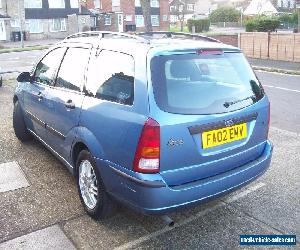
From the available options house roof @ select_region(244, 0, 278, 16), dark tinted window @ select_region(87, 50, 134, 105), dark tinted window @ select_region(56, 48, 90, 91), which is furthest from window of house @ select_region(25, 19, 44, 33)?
house roof @ select_region(244, 0, 278, 16)

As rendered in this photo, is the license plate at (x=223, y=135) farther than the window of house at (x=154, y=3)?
No

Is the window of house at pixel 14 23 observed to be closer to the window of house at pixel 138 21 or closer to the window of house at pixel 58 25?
the window of house at pixel 58 25

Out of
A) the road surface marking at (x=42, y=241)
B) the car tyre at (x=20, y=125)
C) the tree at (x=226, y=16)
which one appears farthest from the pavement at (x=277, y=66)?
the tree at (x=226, y=16)

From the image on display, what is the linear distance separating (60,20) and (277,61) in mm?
38088

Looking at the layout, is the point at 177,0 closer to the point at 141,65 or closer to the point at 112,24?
the point at 112,24

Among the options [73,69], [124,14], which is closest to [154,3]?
[124,14]

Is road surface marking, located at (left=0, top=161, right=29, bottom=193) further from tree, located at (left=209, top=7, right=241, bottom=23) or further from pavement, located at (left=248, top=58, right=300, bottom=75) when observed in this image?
tree, located at (left=209, top=7, right=241, bottom=23)

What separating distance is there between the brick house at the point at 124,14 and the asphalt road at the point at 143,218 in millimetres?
49579

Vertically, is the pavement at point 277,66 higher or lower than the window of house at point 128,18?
lower

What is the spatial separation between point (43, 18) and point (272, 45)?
121 ft

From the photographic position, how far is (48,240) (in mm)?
3354

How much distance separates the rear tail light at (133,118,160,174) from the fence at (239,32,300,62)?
16.2m

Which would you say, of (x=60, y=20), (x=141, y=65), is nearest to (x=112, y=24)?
(x=60, y=20)

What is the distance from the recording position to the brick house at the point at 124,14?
174 feet
